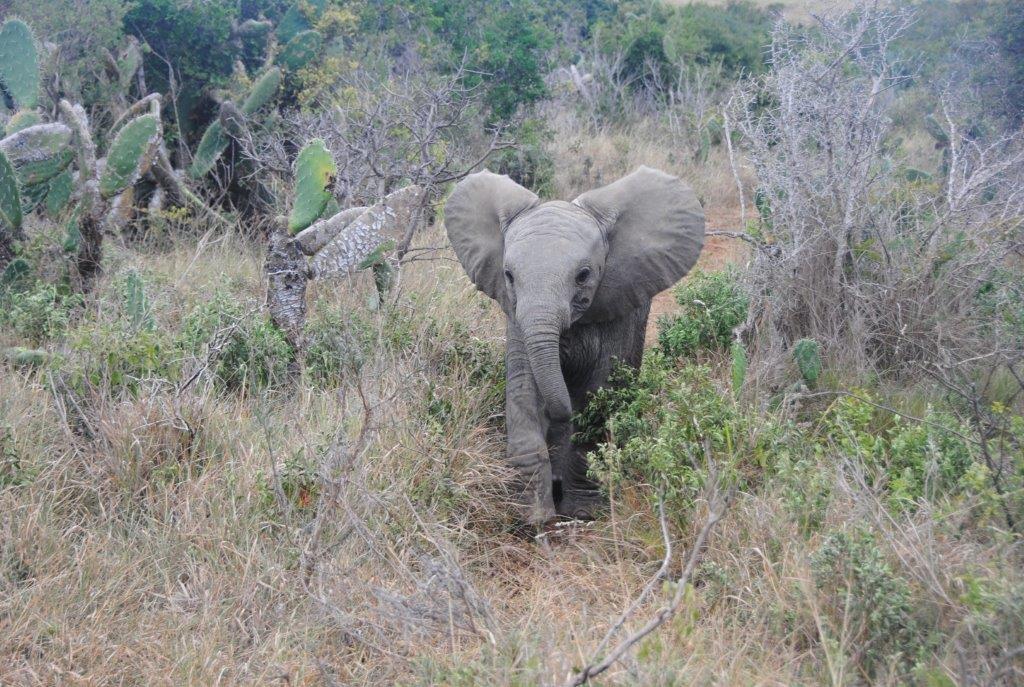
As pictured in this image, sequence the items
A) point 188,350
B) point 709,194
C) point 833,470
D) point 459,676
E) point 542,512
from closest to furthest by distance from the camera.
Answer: point 459,676 < point 833,470 < point 542,512 < point 188,350 < point 709,194

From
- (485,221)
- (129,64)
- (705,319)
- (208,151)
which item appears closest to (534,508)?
(485,221)

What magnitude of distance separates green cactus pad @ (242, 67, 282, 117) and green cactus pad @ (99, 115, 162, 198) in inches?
89.3

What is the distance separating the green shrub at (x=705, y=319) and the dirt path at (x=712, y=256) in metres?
0.32

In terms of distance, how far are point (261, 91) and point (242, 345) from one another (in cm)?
378

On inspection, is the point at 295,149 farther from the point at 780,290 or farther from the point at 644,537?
the point at 644,537

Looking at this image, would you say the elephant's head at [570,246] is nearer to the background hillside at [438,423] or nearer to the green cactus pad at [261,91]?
the background hillside at [438,423]

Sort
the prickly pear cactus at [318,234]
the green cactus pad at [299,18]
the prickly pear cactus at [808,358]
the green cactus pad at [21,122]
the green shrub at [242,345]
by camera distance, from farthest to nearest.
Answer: the green cactus pad at [299,18]
the green cactus pad at [21,122]
the prickly pear cactus at [318,234]
the green shrub at [242,345]
the prickly pear cactus at [808,358]

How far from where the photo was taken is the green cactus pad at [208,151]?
846cm

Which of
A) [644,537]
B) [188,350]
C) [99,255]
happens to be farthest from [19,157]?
[644,537]

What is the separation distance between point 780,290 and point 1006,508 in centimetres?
253

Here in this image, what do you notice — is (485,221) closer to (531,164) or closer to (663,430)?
(663,430)

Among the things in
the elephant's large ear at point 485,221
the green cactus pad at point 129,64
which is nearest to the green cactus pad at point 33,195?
the green cactus pad at point 129,64

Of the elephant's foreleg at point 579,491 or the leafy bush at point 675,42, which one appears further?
the leafy bush at point 675,42

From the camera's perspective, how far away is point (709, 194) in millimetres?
11133
